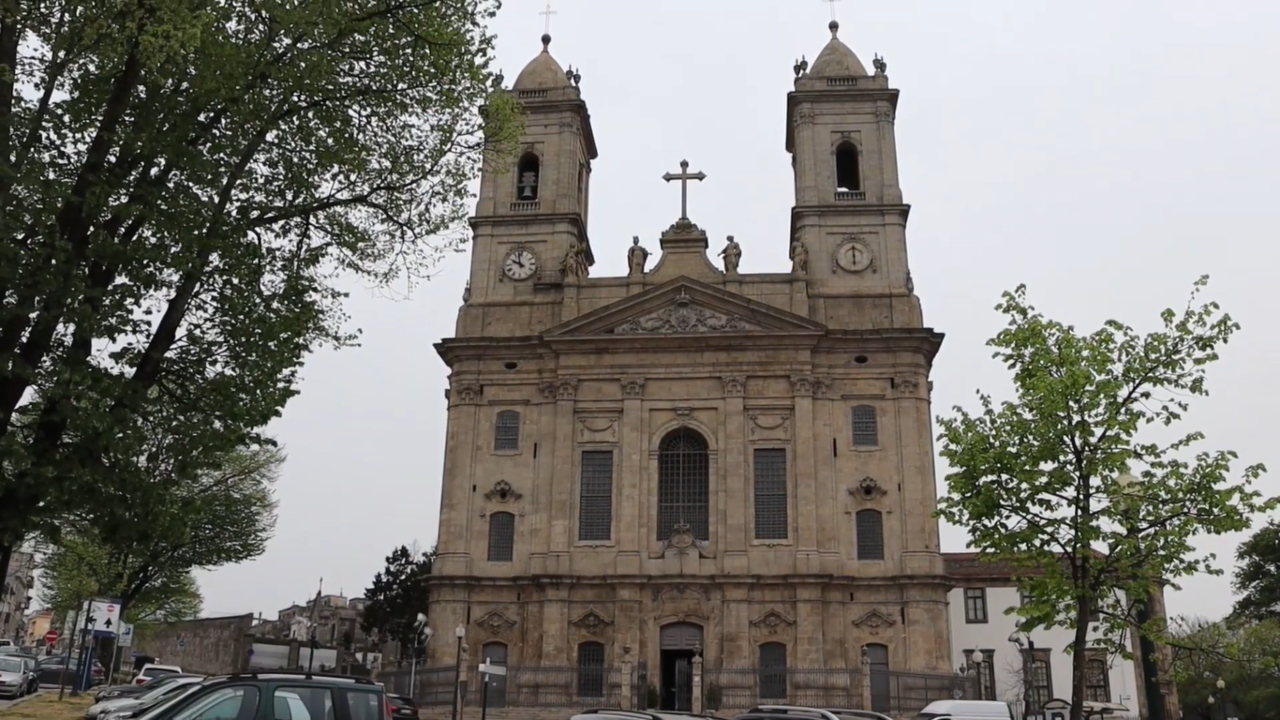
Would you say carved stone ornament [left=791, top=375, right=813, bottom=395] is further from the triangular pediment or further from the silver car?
the silver car

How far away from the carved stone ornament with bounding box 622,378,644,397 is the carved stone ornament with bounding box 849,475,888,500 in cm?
812

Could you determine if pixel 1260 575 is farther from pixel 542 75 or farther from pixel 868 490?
pixel 542 75

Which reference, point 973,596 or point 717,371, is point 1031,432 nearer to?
point 717,371

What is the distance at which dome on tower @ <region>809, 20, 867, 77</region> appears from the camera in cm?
4269

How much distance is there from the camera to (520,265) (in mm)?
40844

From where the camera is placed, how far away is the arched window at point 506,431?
3806 centimetres

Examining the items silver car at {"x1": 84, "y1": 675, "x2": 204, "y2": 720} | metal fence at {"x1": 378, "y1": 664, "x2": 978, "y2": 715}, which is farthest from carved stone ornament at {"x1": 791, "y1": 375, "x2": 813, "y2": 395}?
silver car at {"x1": 84, "y1": 675, "x2": 204, "y2": 720}

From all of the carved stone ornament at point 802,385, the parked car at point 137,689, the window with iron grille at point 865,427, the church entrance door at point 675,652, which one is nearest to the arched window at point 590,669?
the church entrance door at point 675,652

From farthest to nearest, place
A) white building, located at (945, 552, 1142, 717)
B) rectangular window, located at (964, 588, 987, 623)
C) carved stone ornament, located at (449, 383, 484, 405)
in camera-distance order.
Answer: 1. rectangular window, located at (964, 588, 987, 623)
2. white building, located at (945, 552, 1142, 717)
3. carved stone ornament, located at (449, 383, 484, 405)

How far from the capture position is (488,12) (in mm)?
16031

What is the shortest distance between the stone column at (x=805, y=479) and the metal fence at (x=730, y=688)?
361 centimetres

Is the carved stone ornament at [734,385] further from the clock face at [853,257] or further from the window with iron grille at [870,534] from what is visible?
the clock face at [853,257]

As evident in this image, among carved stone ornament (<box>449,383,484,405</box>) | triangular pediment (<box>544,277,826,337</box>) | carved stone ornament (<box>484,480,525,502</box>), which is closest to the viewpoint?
carved stone ornament (<box>484,480,525,502</box>)

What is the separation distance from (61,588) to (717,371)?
Result: 34276mm
